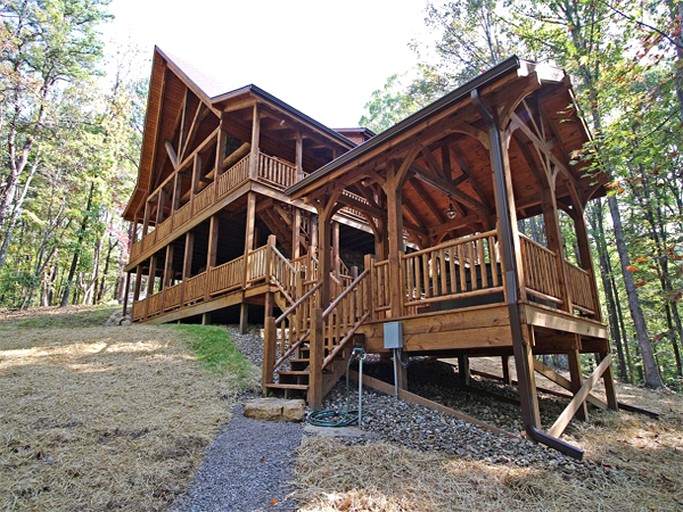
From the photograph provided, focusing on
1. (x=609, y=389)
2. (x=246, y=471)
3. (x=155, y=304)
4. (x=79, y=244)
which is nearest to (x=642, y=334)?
(x=609, y=389)

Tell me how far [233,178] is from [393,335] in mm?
8704

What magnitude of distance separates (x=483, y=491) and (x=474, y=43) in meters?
18.8

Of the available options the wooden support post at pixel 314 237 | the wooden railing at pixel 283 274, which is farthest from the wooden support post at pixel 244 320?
the wooden support post at pixel 314 237

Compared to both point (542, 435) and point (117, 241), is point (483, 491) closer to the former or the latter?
point (542, 435)

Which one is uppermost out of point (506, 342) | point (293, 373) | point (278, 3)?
point (278, 3)

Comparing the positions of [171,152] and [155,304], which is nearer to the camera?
[155,304]

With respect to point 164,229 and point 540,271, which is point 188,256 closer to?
point 164,229

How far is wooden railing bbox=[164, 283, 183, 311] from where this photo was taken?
44.7 feet

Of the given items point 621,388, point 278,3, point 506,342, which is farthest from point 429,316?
point 278,3

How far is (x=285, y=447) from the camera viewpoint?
4.04 m

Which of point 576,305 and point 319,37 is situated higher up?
point 319,37

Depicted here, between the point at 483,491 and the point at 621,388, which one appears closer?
the point at 483,491

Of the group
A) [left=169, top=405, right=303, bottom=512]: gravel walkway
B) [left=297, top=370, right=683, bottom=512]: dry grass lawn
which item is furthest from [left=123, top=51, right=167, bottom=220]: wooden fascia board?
[left=297, top=370, right=683, bottom=512]: dry grass lawn

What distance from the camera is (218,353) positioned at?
7.84 meters
